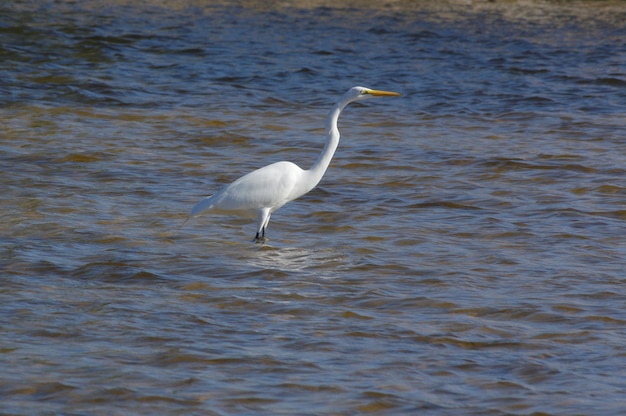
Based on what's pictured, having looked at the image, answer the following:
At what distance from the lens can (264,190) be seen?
7156mm

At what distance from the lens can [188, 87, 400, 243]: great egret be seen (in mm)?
7105

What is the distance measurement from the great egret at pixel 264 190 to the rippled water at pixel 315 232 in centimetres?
27

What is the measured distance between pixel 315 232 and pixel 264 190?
680 mm

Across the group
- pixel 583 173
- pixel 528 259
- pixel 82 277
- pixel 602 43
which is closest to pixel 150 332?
pixel 82 277

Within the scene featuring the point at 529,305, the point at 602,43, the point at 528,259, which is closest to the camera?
the point at 529,305

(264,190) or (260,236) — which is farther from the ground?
(264,190)

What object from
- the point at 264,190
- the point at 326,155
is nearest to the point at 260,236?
the point at 264,190

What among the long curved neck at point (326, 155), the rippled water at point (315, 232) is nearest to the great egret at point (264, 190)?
the long curved neck at point (326, 155)

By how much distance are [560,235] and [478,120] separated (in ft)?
13.8

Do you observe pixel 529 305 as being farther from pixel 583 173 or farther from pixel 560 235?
pixel 583 173

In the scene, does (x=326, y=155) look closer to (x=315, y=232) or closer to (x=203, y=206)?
(x=315, y=232)

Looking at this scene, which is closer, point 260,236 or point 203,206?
point 203,206

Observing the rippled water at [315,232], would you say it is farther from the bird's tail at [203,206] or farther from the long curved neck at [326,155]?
the long curved neck at [326,155]

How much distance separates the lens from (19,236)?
23.1 ft
